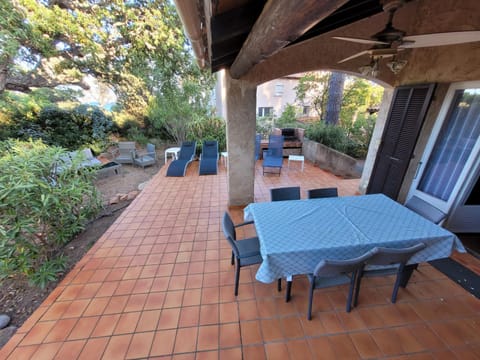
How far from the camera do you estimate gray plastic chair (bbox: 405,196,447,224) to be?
2177 millimetres

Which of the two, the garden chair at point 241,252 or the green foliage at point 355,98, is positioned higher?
the green foliage at point 355,98

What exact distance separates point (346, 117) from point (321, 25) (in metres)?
7.47

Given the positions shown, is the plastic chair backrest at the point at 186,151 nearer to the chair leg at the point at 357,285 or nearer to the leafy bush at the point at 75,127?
the leafy bush at the point at 75,127

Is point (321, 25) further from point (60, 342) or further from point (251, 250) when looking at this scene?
point (60, 342)

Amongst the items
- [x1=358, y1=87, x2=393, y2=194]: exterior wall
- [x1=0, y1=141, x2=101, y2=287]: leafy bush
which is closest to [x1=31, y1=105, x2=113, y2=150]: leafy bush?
[x1=0, y1=141, x2=101, y2=287]: leafy bush

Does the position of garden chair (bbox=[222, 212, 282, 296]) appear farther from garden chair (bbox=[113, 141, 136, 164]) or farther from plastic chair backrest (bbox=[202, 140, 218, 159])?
garden chair (bbox=[113, 141, 136, 164])

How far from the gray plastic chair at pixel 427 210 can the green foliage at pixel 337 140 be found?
418cm

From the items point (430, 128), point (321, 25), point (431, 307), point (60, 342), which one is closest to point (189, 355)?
point (60, 342)

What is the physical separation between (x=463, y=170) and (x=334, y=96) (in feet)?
17.1

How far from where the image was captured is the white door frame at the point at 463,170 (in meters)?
2.57

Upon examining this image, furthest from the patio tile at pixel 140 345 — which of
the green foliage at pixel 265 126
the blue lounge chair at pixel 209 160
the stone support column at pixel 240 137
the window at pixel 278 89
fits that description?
the window at pixel 278 89

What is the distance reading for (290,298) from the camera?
2.07 m

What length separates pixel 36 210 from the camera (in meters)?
2.25

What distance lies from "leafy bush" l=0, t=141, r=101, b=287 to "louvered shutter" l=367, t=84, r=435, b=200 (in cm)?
492
